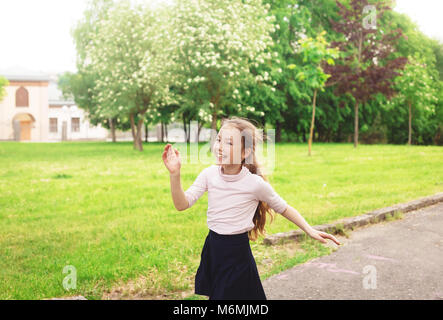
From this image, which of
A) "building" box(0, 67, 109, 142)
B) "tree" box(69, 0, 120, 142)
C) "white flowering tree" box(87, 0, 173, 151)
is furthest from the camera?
"building" box(0, 67, 109, 142)

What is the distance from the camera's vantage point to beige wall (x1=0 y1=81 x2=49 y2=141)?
56.6 meters

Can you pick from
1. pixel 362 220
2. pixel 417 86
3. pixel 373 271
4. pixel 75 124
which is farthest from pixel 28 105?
pixel 373 271

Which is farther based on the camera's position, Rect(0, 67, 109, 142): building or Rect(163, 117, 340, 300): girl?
Rect(0, 67, 109, 142): building

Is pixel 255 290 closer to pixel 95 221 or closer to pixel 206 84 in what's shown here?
pixel 95 221

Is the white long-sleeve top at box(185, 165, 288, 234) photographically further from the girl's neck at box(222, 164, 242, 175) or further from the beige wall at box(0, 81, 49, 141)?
the beige wall at box(0, 81, 49, 141)

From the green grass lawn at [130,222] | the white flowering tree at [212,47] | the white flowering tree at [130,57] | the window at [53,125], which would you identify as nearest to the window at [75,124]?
the window at [53,125]

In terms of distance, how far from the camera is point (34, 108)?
5766cm

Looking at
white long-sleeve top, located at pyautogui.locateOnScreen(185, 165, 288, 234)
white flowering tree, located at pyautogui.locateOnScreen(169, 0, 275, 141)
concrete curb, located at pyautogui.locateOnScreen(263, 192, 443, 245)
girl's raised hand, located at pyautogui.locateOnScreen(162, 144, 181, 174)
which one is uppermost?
white flowering tree, located at pyautogui.locateOnScreen(169, 0, 275, 141)

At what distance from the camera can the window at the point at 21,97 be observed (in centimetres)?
5725

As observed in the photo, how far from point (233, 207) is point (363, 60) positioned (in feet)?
82.5

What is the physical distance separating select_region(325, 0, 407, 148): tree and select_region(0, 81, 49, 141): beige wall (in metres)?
42.2

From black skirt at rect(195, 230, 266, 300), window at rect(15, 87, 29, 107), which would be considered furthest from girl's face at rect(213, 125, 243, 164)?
window at rect(15, 87, 29, 107)

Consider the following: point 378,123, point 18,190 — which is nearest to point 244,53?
point 18,190

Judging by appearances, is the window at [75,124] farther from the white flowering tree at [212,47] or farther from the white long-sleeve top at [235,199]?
the white long-sleeve top at [235,199]
